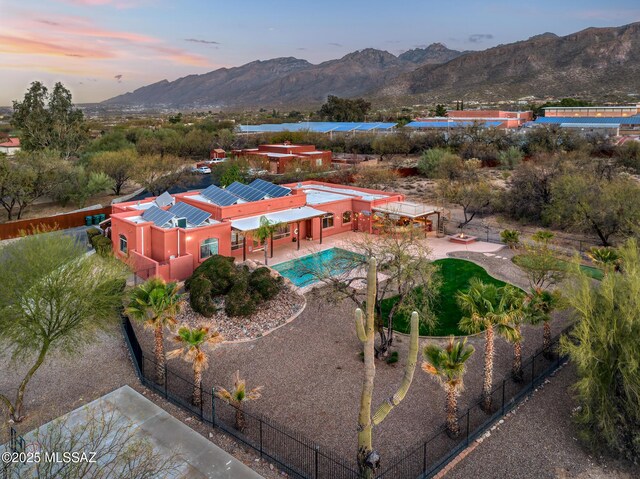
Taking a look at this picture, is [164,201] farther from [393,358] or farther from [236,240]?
[393,358]

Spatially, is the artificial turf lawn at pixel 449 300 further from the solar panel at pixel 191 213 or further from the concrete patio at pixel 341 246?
the solar panel at pixel 191 213

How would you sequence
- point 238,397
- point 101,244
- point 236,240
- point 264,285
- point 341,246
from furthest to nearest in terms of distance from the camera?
point 341,246, point 236,240, point 101,244, point 264,285, point 238,397

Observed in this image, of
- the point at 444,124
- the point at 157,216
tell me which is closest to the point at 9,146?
the point at 157,216

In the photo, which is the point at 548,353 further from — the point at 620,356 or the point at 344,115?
the point at 344,115

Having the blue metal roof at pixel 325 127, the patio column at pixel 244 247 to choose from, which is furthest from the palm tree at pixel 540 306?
the blue metal roof at pixel 325 127

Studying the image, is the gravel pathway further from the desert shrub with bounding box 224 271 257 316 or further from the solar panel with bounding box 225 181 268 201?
the solar panel with bounding box 225 181 268 201

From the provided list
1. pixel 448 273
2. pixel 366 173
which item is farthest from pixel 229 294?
pixel 366 173
